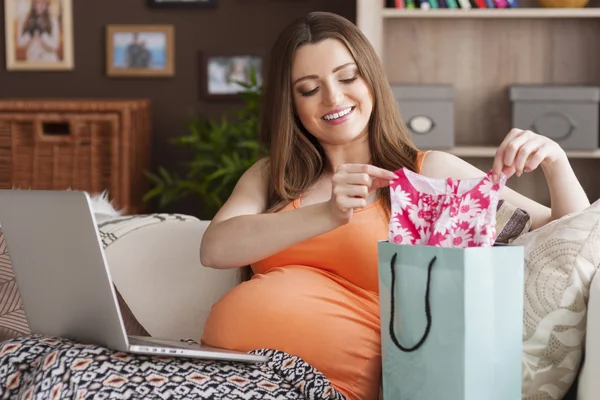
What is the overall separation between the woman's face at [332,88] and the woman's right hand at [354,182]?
0.34 metres

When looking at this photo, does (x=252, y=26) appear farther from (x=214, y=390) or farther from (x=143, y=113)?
(x=214, y=390)

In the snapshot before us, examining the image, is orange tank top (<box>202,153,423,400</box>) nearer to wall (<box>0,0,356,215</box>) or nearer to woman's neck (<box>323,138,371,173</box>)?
woman's neck (<box>323,138,371,173</box>)

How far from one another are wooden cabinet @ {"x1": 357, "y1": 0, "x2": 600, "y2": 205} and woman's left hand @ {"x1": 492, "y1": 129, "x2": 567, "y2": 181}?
2.25 meters

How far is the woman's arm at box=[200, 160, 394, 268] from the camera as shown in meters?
1.46

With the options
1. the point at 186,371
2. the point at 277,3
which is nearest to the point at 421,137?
the point at 277,3

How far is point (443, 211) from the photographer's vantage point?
141cm

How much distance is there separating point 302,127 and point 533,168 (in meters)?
0.58

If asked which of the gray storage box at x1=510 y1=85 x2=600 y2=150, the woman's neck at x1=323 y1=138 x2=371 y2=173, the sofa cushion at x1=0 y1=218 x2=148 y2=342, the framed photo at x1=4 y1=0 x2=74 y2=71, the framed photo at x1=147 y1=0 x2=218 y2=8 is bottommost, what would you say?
the sofa cushion at x1=0 y1=218 x2=148 y2=342

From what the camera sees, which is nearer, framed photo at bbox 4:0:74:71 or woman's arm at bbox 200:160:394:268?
woman's arm at bbox 200:160:394:268

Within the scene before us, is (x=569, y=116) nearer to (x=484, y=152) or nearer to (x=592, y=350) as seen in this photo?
(x=484, y=152)

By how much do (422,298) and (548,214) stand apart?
20.7 inches

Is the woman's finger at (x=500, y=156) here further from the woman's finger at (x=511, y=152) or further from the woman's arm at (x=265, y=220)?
the woman's arm at (x=265, y=220)

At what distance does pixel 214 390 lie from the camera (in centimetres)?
138

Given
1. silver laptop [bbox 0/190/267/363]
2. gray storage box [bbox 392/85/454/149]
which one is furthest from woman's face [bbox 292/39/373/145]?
gray storage box [bbox 392/85/454/149]
